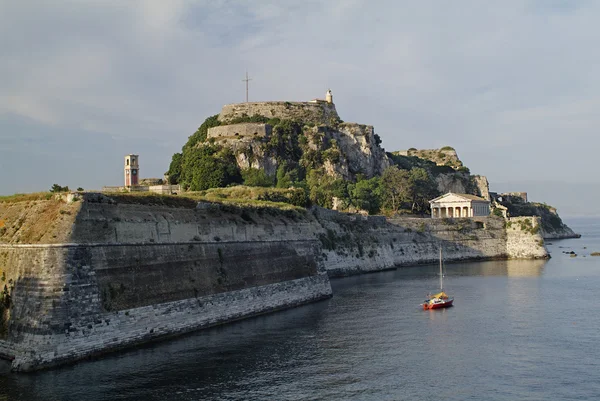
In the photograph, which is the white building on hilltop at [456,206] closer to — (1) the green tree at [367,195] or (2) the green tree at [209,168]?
(1) the green tree at [367,195]

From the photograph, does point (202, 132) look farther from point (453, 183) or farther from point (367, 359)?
point (367, 359)

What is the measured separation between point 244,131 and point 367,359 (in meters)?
72.6

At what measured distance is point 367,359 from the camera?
1224 inches

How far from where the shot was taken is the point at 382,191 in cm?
10044

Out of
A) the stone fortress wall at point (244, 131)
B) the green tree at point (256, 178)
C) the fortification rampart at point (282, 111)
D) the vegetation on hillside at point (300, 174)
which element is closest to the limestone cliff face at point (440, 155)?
the vegetation on hillside at point (300, 174)

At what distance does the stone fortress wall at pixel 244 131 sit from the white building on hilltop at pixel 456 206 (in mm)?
30804

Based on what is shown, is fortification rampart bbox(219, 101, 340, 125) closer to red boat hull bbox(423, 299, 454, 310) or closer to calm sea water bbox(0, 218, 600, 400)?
calm sea water bbox(0, 218, 600, 400)

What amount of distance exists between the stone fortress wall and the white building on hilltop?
101ft

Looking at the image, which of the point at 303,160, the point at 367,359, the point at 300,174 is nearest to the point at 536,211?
the point at 303,160

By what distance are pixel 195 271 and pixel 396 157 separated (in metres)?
96.3

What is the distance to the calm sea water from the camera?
25953 millimetres

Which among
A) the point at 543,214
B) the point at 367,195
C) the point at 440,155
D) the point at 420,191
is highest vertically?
the point at 440,155

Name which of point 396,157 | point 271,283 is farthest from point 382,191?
point 271,283

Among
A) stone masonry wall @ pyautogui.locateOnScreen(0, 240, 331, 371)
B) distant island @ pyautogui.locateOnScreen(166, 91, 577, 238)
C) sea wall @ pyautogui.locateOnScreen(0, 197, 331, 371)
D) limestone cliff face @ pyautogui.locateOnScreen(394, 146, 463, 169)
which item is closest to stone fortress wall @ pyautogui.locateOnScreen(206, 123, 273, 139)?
distant island @ pyautogui.locateOnScreen(166, 91, 577, 238)
